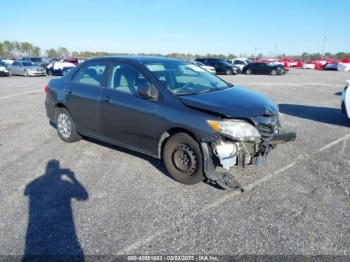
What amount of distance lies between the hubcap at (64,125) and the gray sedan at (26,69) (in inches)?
803

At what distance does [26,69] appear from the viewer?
75.6 feet

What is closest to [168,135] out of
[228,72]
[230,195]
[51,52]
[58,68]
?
[230,195]

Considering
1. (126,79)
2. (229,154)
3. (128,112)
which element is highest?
(126,79)

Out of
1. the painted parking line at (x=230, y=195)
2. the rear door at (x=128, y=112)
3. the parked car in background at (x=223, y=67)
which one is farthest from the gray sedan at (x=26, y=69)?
the painted parking line at (x=230, y=195)

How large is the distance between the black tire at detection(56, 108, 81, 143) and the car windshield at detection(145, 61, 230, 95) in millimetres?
2031

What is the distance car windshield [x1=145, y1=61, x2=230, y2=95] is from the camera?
398 centimetres

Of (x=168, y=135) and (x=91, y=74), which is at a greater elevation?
(x=91, y=74)

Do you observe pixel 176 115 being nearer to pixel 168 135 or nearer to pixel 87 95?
pixel 168 135

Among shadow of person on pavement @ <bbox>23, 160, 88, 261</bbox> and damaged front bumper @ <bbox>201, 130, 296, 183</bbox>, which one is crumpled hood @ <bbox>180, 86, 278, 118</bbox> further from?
shadow of person on pavement @ <bbox>23, 160, 88, 261</bbox>

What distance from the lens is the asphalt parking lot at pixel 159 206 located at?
260 centimetres

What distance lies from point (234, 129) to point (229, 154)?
0.32 meters

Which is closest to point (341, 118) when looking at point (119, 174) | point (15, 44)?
point (119, 174)

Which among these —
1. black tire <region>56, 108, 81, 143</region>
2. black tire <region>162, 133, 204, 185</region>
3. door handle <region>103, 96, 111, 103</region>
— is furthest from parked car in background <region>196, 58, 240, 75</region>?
black tire <region>162, 133, 204, 185</region>

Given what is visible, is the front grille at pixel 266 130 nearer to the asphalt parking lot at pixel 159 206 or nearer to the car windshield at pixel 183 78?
the asphalt parking lot at pixel 159 206
